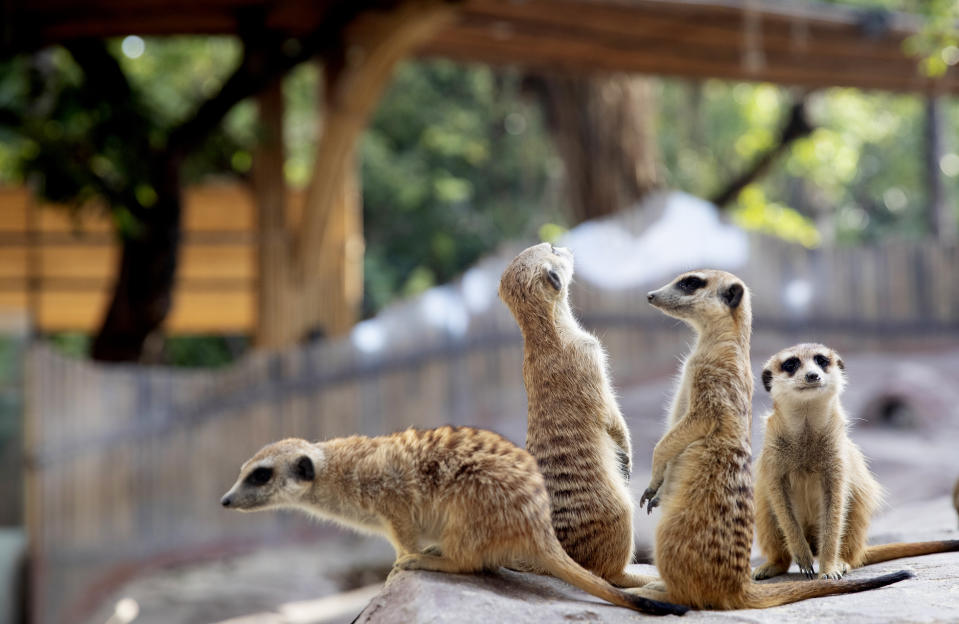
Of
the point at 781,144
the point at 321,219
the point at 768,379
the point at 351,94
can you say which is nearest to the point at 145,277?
the point at 321,219

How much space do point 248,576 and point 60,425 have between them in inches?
67.6

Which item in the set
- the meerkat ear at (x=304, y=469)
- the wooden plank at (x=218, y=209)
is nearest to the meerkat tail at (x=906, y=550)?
the meerkat ear at (x=304, y=469)

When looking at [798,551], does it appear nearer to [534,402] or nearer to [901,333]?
[534,402]

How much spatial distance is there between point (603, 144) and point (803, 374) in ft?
24.5

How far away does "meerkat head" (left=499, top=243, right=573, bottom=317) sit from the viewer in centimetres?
211

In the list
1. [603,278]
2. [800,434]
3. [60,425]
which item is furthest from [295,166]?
[800,434]

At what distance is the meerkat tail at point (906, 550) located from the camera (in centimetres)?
242

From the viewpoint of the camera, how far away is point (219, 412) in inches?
288

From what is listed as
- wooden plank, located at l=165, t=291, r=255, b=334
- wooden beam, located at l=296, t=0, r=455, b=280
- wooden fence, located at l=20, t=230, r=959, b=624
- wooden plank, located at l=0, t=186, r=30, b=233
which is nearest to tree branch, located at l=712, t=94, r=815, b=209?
wooden fence, located at l=20, t=230, r=959, b=624

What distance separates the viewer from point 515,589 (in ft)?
6.55

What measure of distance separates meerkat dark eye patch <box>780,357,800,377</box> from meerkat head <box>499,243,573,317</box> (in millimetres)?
535

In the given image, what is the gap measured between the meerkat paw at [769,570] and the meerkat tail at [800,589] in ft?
1.05

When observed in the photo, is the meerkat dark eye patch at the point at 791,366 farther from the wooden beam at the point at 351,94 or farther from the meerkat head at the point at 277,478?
the wooden beam at the point at 351,94

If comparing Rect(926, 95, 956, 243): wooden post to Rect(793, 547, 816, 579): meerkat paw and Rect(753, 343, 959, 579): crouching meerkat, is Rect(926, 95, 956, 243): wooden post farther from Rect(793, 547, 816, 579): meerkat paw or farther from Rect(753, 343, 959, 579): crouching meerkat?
Rect(793, 547, 816, 579): meerkat paw
